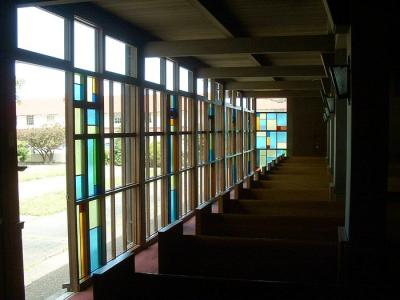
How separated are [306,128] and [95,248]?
11802 mm

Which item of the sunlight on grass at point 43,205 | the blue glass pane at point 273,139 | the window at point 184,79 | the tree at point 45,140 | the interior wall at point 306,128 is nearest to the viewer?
the window at point 184,79

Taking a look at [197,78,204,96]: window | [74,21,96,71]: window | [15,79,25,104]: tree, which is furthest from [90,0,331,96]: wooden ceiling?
[197,78,204,96]: window

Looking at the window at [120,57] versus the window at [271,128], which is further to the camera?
the window at [271,128]

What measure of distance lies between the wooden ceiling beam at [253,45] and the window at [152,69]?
70cm

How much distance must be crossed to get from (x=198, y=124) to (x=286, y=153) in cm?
733

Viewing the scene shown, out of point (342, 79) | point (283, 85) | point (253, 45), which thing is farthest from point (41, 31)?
point (283, 85)

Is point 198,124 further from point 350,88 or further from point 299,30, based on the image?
point 350,88

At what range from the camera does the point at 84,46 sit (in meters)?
4.79

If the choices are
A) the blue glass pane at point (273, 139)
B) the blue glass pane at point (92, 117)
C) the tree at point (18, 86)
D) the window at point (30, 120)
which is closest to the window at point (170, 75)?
the blue glass pane at point (92, 117)

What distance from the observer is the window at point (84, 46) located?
461 cm

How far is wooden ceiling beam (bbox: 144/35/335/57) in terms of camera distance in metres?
5.23

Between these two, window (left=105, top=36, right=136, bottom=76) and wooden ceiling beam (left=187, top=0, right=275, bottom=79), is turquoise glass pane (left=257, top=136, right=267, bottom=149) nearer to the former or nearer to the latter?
wooden ceiling beam (left=187, top=0, right=275, bottom=79)

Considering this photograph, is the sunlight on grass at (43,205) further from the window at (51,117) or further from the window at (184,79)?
the window at (184,79)

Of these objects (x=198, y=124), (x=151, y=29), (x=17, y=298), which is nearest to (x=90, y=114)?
(x=151, y=29)
